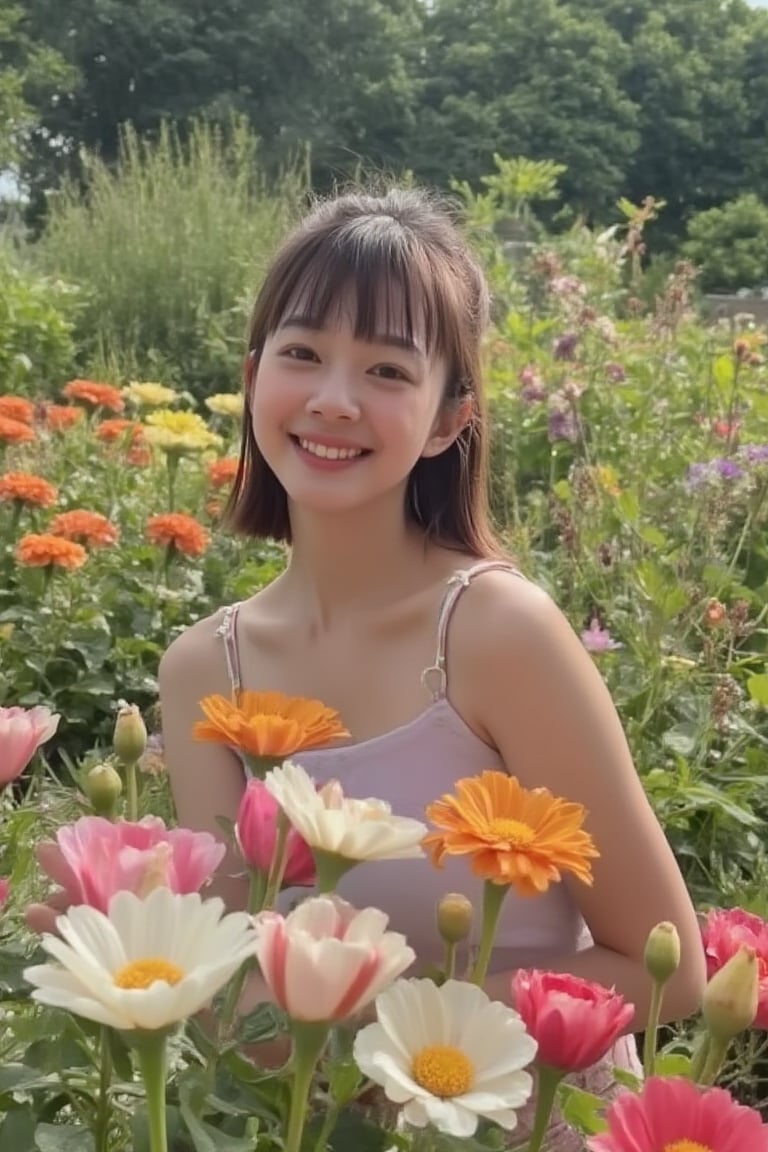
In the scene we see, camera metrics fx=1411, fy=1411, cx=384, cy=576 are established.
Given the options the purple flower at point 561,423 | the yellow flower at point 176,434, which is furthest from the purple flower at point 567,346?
the yellow flower at point 176,434

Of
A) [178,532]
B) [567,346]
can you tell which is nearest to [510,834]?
[178,532]

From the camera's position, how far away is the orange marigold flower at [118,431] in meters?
2.93

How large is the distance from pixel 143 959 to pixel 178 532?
1.99 metres

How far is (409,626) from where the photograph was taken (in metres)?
1.28

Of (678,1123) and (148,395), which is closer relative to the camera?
(678,1123)

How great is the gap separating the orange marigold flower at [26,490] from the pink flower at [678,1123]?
2.10 m

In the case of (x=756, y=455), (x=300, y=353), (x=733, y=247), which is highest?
(x=300, y=353)

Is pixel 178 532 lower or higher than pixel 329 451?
lower

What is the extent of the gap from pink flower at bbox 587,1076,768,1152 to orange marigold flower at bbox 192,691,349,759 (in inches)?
9.3

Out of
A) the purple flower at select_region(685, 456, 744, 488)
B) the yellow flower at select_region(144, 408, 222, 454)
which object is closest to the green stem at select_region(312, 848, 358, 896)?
the purple flower at select_region(685, 456, 744, 488)

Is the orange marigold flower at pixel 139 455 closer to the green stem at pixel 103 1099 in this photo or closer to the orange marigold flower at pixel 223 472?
the orange marigold flower at pixel 223 472

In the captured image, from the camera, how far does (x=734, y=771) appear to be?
6.70 ft

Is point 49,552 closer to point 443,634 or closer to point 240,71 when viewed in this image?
point 443,634

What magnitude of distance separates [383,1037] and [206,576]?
2.35m
